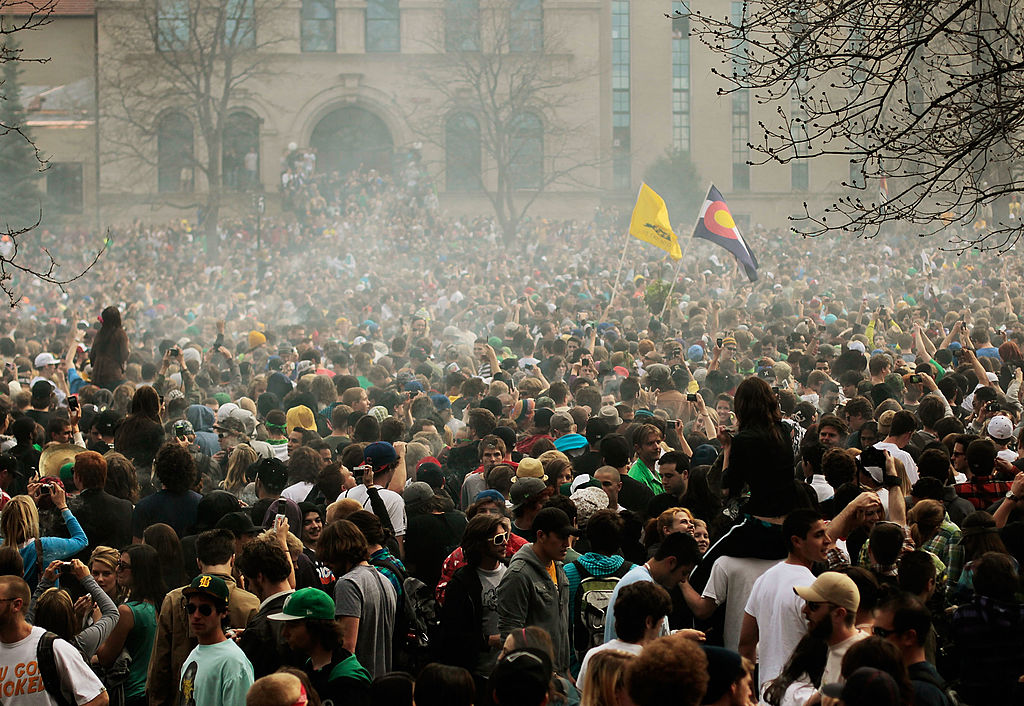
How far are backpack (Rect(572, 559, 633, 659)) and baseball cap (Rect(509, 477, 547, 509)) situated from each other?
1.83ft

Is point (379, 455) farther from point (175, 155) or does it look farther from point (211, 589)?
point (175, 155)

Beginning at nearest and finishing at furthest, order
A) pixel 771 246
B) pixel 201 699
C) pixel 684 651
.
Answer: pixel 684 651
pixel 201 699
pixel 771 246

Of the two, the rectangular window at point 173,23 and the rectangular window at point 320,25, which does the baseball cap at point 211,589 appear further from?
the rectangular window at point 320,25

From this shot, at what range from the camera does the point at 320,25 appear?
51.8 m

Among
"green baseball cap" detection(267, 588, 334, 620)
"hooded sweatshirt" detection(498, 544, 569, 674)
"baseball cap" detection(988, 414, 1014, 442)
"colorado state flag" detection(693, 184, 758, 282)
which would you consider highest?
"colorado state flag" detection(693, 184, 758, 282)

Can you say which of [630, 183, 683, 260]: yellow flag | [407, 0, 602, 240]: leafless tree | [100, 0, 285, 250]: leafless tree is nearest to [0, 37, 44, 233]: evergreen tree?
[100, 0, 285, 250]: leafless tree

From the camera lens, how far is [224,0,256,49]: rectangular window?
47.1 m

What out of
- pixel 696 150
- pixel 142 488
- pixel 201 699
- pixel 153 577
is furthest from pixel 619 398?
A: pixel 696 150

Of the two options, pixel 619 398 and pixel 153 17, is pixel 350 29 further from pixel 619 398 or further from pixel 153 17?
pixel 619 398

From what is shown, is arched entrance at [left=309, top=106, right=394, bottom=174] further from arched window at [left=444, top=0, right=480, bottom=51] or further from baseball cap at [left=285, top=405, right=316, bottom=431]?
baseball cap at [left=285, top=405, right=316, bottom=431]

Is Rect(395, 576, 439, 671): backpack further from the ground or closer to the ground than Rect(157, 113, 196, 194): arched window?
closer to the ground

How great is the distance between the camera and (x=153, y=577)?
5.93 meters

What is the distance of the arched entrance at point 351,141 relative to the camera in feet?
167

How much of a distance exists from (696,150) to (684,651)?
5345cm
